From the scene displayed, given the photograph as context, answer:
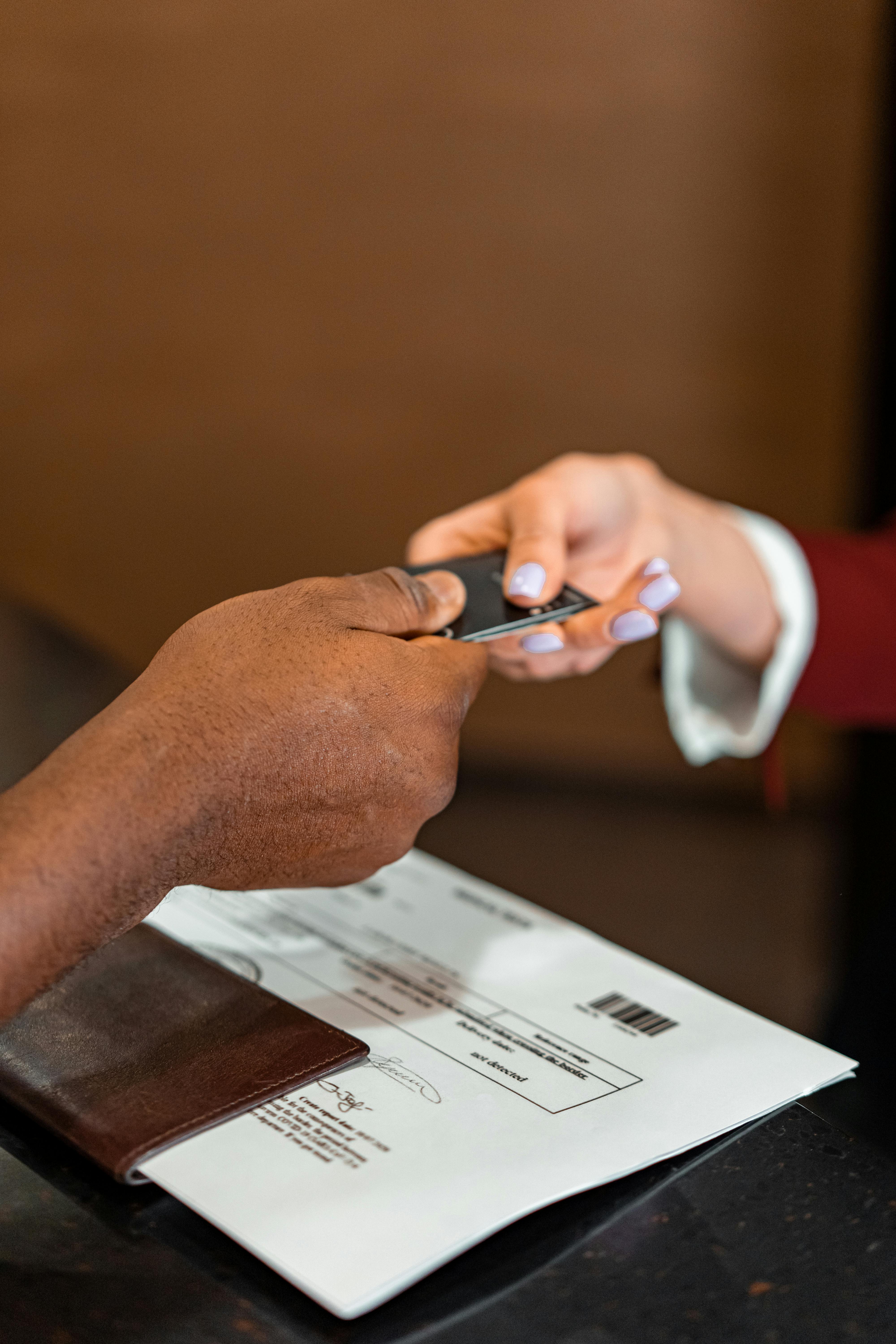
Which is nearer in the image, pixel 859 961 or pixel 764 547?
pixel 859 961

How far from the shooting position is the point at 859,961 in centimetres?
58

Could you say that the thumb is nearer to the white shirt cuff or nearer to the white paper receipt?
the white paper receipt

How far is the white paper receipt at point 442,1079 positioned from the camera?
29 cm

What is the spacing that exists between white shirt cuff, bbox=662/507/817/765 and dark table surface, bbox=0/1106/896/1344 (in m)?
0.53

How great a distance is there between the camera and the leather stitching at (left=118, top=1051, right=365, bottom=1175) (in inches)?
11.7

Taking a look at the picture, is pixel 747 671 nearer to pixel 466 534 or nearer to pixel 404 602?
pixel 466 534

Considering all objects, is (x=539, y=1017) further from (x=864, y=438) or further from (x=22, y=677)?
(x=864, y=438)

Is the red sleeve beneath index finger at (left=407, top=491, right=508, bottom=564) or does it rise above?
beneath

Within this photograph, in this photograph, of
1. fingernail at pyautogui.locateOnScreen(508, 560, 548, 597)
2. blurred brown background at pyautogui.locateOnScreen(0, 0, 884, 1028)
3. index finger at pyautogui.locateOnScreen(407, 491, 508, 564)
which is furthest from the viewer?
blurred brown background at pyautogui.locateOnScreen(0, 0, 884, 1028)

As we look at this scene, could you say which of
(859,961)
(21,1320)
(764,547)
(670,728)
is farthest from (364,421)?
(21,1320)

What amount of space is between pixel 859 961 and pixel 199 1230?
0.41 metres

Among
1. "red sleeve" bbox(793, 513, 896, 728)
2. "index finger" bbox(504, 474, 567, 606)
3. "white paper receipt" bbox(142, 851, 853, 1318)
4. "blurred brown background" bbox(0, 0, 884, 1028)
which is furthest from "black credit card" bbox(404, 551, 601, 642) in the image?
"blurred brown background" bbox(0, 0, 884, 1028)

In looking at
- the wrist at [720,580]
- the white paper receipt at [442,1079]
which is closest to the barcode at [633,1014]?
the white paper receipt at [442,1079]

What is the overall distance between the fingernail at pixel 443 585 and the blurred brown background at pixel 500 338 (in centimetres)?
70
